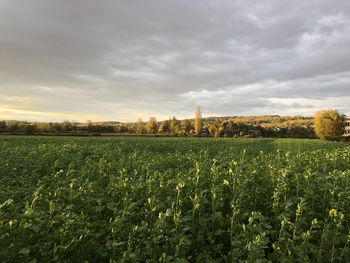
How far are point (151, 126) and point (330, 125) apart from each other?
45.7 meters

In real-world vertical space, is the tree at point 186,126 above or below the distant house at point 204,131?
above

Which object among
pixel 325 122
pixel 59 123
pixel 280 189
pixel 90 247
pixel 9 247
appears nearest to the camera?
pixel 9 247

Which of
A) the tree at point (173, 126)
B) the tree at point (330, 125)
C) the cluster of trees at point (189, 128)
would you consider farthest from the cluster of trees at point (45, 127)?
the tree at point (330, 125)

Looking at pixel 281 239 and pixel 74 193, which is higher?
pixel 74 193

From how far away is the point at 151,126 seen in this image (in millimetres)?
90625

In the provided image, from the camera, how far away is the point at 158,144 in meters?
32.7

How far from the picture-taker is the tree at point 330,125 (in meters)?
70.6

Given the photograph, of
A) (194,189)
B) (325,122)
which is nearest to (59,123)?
(325,122)

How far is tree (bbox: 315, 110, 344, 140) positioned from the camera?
70.6 m

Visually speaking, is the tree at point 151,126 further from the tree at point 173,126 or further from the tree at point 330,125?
the tree at point 330,125

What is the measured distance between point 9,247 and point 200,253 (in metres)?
2.25

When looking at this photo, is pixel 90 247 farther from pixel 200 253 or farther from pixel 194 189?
pixel 194 189

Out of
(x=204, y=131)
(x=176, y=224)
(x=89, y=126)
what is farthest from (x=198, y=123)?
(x=176, y=224)

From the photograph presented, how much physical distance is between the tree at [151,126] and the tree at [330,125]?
4259 centimetres
